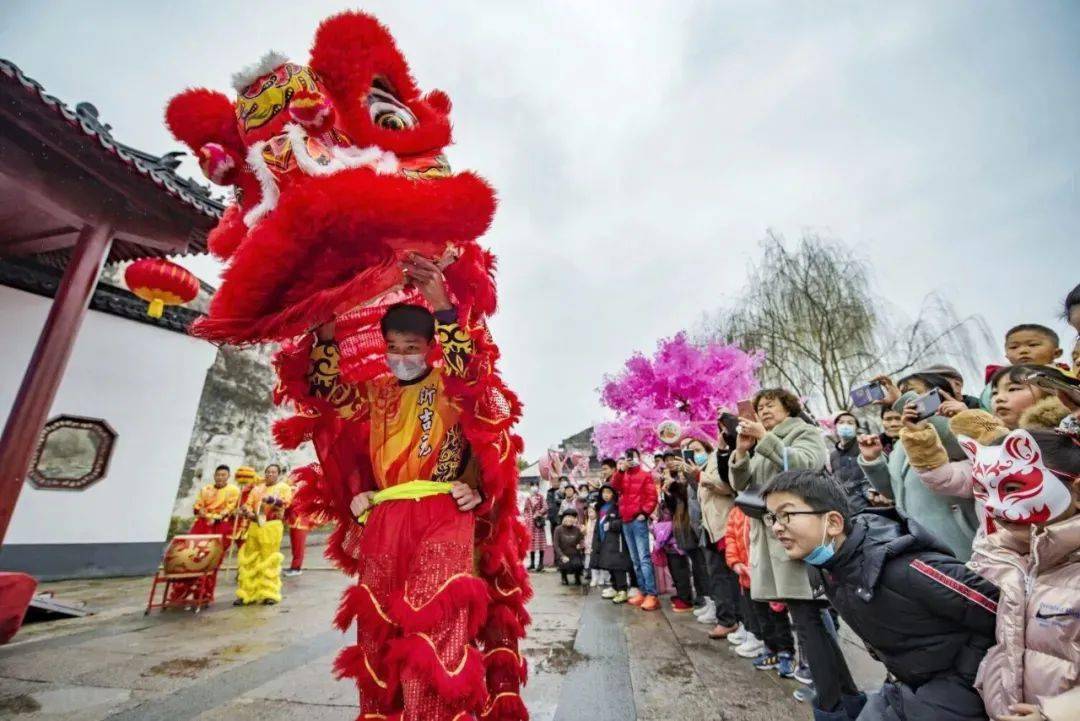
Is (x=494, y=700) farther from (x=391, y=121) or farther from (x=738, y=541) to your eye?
(x=738, y=541)

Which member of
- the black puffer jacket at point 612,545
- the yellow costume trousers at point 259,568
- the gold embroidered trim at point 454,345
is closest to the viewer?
the gold embroidered trim at point 454,345

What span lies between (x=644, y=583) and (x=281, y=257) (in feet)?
18.1

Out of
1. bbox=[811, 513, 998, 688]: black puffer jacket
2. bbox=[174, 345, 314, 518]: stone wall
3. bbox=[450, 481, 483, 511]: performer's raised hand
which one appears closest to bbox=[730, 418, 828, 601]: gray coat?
bbox=[811, 513, 998, 688]: black puffer jacket

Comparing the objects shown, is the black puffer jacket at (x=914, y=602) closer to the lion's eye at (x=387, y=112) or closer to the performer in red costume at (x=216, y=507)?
the lion's eye at (x=387, y=112)

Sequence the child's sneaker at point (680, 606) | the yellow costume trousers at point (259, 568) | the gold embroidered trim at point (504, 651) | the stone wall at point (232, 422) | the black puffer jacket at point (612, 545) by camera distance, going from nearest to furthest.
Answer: the gold embroidered trim at point (504, 651), the child's sneaker at point (680, 606), the yellow costume trousers at point (259, 568), the black puffer jacket at point (612, 545), the stone wall at point (232, 422)

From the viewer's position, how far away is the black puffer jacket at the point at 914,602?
1.44 metres

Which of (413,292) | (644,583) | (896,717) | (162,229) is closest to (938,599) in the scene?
(896,717)

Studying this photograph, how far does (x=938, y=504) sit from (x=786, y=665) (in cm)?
129

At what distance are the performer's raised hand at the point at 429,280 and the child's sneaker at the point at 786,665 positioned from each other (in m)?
2.95

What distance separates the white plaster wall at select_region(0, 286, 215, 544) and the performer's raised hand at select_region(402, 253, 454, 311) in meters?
7.94

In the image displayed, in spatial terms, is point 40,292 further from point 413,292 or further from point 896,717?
point 896,717

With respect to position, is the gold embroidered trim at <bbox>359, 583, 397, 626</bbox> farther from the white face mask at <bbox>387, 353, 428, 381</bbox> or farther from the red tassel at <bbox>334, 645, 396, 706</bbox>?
the white face mask at <bbox>387, 353, 428, 381</bbox>

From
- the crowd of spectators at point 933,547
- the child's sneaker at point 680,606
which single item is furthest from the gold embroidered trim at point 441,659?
the child's sneaker at point 680,606

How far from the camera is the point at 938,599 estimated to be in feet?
4.79
